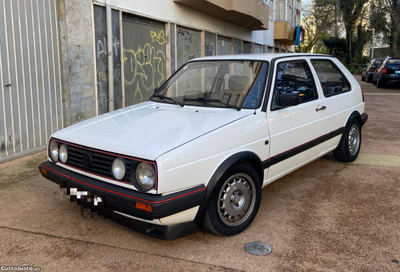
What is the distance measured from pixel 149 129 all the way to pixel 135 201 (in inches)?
29.7

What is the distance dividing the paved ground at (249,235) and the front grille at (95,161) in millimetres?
392

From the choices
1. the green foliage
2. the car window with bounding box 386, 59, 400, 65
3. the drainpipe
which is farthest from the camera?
the green foliage

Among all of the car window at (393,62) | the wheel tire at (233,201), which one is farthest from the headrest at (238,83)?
the car window at (393,62)

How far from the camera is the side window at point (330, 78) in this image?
15.9 ft

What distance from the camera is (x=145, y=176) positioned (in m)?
2.82

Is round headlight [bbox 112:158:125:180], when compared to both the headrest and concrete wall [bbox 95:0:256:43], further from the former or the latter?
concrete wall [bbox 95:0:256:43]

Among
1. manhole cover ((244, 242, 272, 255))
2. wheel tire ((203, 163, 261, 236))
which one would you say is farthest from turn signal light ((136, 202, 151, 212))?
manhole cover ((244, 242, 272, 255))

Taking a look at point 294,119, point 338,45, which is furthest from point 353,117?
point 338,45

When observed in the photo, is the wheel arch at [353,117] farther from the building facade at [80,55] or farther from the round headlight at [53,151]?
the building facade at [80,55]

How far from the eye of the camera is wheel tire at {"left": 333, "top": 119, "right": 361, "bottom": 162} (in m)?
5.42

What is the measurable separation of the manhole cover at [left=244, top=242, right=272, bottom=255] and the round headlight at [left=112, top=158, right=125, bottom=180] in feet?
4.06

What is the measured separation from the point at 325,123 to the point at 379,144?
2915 mm

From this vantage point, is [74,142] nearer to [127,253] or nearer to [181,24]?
[127,253]

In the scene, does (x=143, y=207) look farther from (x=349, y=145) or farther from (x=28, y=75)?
(x=28, y=75)
